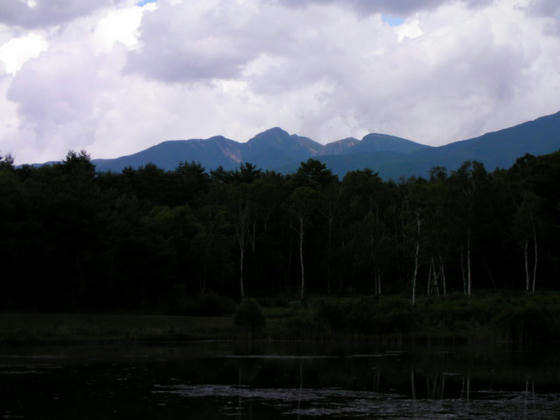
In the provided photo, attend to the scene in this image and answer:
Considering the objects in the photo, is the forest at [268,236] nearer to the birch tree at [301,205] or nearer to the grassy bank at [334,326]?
the birch tree at [301,205]

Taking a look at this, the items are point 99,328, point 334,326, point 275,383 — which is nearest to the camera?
point 275,383

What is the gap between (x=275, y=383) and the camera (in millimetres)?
28984

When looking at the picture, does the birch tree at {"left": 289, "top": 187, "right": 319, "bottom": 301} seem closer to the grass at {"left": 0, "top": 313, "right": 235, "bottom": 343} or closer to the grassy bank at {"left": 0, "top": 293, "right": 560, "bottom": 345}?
the grass at {"left": 0, "top": 313, "right": 235, "bottom": 343}

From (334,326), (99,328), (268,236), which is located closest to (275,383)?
(334,326)

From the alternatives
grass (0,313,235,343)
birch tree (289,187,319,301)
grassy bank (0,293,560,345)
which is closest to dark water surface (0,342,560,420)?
grass (0,313,235,343)

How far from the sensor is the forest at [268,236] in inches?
2336

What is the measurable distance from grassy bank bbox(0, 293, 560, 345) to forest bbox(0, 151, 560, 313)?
8104 millimetres

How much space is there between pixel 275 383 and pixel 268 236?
205 feet

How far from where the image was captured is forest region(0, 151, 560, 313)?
195 feet

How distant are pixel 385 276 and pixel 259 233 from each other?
686 inches

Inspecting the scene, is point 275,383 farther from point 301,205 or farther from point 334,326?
point 301,205

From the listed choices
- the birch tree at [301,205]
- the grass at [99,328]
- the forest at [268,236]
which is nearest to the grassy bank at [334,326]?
the grass at [99,328]

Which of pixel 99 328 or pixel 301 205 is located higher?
pixel 301 205

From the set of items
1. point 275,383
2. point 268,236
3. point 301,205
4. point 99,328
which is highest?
point 301,205
